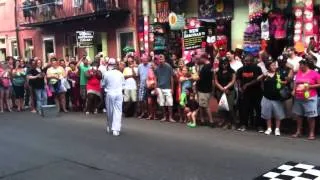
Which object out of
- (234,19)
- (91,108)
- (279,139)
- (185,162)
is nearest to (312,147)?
(279,139)

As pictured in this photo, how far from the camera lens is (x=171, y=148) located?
29.1 ft

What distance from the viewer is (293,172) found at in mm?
6887

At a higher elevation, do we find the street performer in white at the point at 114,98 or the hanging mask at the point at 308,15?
the hanging mask at the point at 308,15

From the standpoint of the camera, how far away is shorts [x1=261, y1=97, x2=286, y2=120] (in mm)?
9797

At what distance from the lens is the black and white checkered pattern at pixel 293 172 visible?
6.61m

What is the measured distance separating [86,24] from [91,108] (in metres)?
6.61

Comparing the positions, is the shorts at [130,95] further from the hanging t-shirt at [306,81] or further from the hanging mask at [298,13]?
the hanging t-shirt at [306,81]

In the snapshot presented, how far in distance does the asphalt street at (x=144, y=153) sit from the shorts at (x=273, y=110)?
49cm

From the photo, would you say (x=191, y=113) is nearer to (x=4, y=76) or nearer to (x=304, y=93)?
(x=304, y=93)

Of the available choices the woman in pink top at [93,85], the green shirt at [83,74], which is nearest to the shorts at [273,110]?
the woman in pink top at [93,85]

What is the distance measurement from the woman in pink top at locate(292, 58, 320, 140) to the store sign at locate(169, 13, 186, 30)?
656 cm

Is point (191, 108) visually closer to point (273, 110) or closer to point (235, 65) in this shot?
point (235, 65)

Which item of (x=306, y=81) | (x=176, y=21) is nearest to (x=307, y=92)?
(x=306, y=81)

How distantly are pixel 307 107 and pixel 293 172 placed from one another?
109 inches
